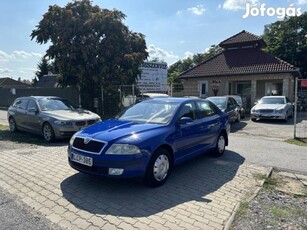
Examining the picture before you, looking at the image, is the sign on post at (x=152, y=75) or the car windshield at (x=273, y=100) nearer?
the car windshield at (x=273, y=100)

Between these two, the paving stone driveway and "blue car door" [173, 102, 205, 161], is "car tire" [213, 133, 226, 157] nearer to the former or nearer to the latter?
the paving stone driveway

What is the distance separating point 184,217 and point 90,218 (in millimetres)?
1293

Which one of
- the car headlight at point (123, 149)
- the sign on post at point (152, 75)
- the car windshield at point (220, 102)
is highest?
the sign on post at point (152, 75)

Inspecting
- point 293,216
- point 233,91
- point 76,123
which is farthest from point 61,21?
point 233,91

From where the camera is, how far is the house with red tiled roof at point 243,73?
2200 cm

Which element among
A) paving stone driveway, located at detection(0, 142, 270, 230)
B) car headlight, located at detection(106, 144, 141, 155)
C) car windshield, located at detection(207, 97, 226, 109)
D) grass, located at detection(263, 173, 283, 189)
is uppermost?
car windshield, located at detection(207, 97, 226, 109)

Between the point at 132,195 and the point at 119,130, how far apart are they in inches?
45.0

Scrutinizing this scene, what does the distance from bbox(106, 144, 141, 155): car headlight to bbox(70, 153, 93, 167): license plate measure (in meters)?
0.39

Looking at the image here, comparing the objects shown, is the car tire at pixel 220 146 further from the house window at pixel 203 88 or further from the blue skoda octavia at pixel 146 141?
the house window at pixel 203 88

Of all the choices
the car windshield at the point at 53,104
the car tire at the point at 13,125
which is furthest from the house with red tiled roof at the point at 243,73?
the car tire at the point at 13,125

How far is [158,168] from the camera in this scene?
484 cm

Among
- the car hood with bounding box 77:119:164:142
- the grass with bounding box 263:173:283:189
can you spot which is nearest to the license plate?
the car hood with bounding box 77:119:164:142

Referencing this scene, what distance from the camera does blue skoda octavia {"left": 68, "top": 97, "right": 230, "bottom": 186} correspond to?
4.42 m

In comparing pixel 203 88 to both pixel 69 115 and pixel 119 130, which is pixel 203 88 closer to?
pixel 69 115
